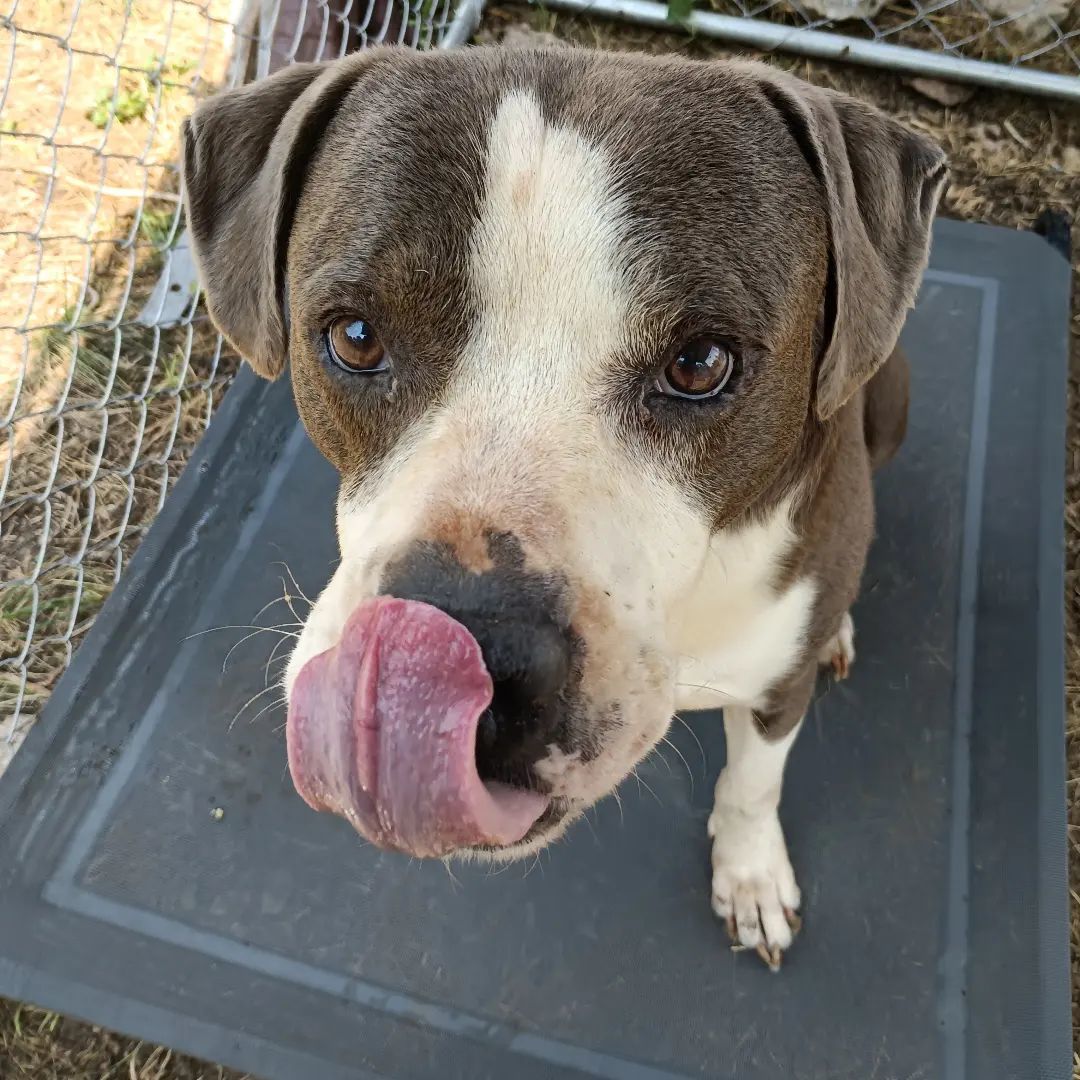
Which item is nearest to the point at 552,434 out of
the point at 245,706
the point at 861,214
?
the point at 861,214

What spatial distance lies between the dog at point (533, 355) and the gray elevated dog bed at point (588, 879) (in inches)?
37.0

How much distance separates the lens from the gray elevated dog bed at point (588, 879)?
2.24 metres

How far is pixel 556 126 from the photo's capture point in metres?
1.48

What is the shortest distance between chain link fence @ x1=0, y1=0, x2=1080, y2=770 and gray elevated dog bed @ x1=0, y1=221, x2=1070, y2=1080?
48 cm

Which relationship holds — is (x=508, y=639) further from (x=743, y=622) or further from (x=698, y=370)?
(x=743, y=622)

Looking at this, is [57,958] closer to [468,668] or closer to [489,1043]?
[489,1043]

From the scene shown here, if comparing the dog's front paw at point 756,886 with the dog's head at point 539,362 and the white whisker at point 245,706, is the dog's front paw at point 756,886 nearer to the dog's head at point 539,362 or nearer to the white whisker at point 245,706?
the dog's head at point 539,362

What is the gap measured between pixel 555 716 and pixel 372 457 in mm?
561

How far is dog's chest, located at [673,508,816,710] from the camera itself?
1.79 meters

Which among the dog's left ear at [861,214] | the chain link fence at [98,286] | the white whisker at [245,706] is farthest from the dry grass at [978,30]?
the white whisker at [245,706]

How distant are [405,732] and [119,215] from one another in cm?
335

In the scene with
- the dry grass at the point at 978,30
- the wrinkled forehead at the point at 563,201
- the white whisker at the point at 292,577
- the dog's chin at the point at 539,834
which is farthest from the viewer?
Result: the dry grass at the point at 978,30

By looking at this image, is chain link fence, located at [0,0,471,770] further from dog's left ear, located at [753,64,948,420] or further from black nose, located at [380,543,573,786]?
dog's left ear, located at [753,64,948,420]

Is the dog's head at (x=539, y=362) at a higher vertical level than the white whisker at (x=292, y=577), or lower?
higher
